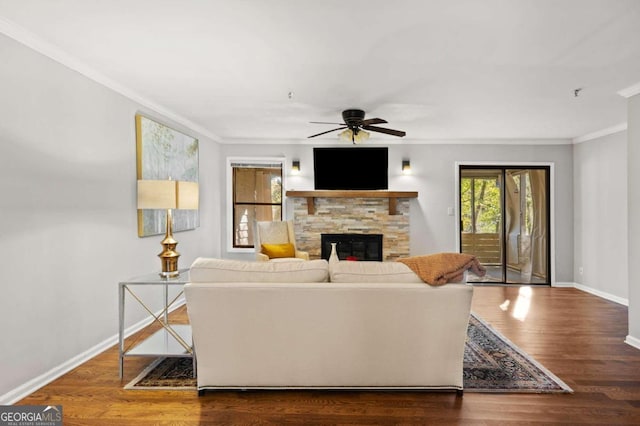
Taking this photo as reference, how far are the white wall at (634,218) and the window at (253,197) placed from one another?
15.1 feet

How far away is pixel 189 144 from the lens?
197 inches

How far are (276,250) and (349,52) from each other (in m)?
3.07

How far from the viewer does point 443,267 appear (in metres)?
2.32

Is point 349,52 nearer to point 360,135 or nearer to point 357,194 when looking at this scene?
point 360,135

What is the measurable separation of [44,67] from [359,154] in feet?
14.3

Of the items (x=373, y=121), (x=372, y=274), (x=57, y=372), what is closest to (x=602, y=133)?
(x=373, y=121)

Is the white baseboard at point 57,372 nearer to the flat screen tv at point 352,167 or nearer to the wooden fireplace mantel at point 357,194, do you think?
the wooden fireplace mantel at point 357,194

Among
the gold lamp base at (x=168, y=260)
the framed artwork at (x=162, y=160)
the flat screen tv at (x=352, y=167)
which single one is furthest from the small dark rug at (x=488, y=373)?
the flat screen tv at (x=352, y=167)

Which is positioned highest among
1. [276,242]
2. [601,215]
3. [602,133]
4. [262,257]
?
[602,133]

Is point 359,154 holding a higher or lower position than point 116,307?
higher

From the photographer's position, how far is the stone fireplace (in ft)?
20.6

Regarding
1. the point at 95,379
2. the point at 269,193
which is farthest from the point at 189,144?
the point at 95,379

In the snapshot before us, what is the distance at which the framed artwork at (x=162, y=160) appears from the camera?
3838 millimetres

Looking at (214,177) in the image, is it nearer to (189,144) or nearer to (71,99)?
(189,144)
